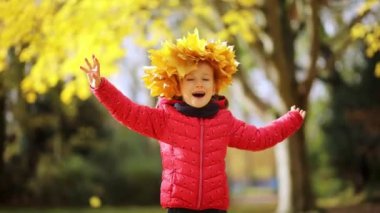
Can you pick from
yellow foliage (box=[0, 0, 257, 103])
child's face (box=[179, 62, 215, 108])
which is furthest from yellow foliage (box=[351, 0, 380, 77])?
child's face (box=[179, 62, 215, 108])

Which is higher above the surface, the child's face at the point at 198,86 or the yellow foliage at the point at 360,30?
the yellow foliage at the point at 360,30

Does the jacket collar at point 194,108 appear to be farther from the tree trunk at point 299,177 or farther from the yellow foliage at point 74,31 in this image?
the tree trunk at point 299,177

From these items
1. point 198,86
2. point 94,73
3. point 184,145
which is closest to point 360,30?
point 198,86

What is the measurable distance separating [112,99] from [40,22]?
13.0ft

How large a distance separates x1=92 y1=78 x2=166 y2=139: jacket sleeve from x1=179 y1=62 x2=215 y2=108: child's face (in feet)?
0.53

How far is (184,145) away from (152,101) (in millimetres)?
12654

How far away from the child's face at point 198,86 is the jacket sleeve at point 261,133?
9.2 inches

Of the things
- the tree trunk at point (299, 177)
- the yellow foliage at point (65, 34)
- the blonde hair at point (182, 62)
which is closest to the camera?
the blonde hair at point (182, 62)

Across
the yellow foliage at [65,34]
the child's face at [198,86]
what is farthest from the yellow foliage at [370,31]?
the child's face at [198,86]

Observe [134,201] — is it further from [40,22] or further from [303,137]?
[40,22]

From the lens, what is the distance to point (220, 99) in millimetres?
3314

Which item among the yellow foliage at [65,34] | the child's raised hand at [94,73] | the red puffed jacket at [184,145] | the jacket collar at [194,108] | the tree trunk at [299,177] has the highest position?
the yellow foliage at [65,34]

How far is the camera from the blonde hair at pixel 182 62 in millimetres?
3139

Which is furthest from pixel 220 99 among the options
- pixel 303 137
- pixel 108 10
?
pixel 303 137
